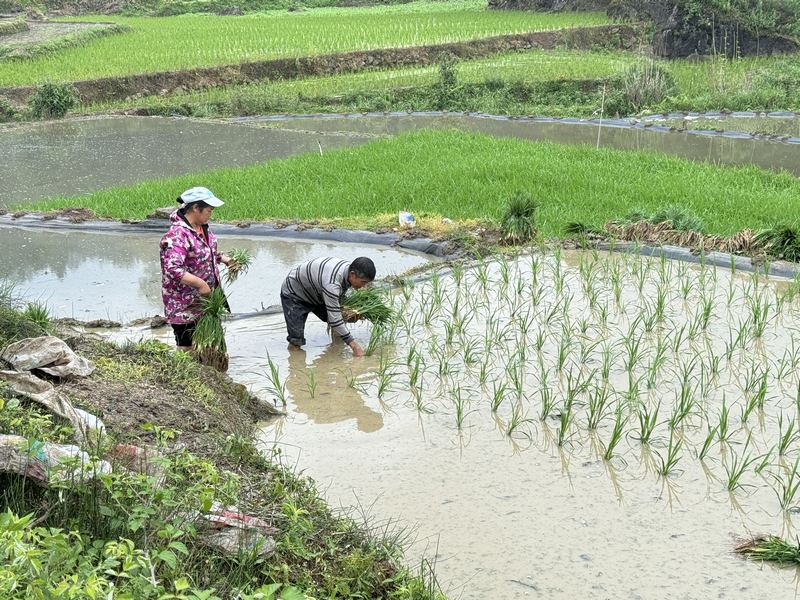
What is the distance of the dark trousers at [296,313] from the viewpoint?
581 cm

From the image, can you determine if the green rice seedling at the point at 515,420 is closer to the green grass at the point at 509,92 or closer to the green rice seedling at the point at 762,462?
the green rice seedling at the point at 762,462

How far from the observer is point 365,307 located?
573cm

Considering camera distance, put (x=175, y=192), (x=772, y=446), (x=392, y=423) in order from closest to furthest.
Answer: (x=772, y=446), (x=392, y=423), (x=175, y=192)

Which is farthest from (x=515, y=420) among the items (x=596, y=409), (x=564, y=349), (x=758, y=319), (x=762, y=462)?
(x=758, y=319)

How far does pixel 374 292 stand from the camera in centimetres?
589

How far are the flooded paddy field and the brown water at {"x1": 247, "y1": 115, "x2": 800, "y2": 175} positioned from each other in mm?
5832

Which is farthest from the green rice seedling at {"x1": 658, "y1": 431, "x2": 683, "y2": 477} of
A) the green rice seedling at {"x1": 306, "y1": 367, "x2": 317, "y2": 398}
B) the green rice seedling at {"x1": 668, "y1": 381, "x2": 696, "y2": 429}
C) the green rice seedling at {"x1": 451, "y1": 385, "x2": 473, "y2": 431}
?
the green rice seedling at {"x1": 306, "y1": 367, "x2": 317, "y2": 398}

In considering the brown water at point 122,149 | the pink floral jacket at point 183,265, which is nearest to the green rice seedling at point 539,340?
the pink floral jacket at point 183,265

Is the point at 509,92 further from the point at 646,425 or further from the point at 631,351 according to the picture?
the point at 646,425

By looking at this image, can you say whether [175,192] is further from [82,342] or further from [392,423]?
[392,423]

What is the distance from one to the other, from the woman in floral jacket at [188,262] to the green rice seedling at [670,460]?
2.71 m

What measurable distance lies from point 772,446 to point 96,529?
9.96ft

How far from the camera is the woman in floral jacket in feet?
17.4

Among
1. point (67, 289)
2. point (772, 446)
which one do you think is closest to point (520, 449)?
point (772, 446)
